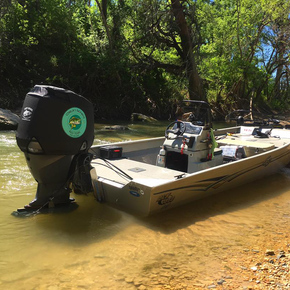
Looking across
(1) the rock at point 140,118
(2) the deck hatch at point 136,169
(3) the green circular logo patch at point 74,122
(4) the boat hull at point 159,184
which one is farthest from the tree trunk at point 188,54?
(3) the green circular logo patch at point 74,122

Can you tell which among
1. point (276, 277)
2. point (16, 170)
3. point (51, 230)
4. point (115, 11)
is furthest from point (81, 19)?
point (276, 277)

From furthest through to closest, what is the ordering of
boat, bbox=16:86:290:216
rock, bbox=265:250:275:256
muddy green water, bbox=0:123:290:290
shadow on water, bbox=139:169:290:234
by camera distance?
shadow on water, bbox=139:169:290:234
boat, bbox=16:86:290:216
rock, bbox=265:250:275:256
muddy green water, bbox=0:123:290:290

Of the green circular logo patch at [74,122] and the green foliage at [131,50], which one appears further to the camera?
the green foliage at [131,50]

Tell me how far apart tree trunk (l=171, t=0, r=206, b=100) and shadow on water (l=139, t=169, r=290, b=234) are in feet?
35.1

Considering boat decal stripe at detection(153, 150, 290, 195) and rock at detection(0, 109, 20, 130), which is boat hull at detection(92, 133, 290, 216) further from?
rock at detection(0, 109, 20, 130)

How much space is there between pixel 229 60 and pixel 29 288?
1813cm

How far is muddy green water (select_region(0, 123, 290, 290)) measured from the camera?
2771mm

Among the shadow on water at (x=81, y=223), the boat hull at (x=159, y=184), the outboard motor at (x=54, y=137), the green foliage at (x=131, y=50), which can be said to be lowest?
the shadow on water at (x=81, y=223)

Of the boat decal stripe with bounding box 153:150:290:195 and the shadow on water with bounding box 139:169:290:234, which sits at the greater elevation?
the boat decal stripe with bounding box 153:150:290:195

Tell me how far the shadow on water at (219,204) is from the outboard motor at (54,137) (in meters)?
1.14

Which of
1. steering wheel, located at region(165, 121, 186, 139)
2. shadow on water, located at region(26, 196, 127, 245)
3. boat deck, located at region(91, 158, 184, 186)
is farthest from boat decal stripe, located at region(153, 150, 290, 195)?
steering wheel, located at region(165, 121, 186, 139)

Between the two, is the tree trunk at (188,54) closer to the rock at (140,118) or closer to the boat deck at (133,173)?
the rock at (140,118)

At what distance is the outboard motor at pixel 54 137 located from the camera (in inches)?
136

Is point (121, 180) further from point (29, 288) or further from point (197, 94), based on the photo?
point (197, 94)
